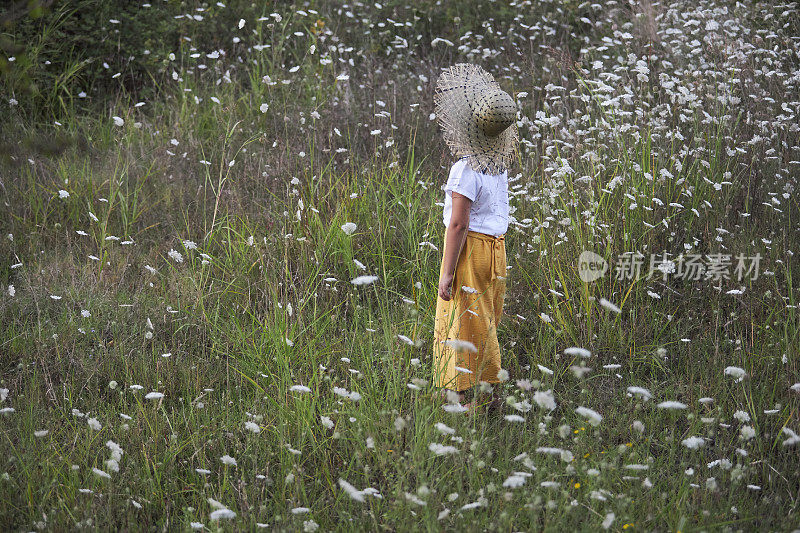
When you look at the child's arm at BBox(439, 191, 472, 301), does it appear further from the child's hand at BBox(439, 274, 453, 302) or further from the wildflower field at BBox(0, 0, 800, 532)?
the wildflower field at BBox(0, 0, 800, 532)

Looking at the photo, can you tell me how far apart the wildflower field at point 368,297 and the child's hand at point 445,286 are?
0.86 ft

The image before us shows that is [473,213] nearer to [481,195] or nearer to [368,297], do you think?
[481,195]

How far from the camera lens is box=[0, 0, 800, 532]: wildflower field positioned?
273cm

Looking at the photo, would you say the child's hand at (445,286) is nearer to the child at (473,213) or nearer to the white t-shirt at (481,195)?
the child at (473,213)

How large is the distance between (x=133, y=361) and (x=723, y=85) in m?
4.13

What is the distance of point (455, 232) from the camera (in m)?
3.24

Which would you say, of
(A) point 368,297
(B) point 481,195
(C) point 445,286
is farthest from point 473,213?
(A) point 368,297

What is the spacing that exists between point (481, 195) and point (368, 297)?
85cm

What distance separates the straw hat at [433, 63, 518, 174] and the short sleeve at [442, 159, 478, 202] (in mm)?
37

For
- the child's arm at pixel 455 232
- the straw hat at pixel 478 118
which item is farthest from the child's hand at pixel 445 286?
the straw hat at pixel 478 118

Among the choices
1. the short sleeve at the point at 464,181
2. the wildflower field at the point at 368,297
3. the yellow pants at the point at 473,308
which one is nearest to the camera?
the wildflower field at the point at 368,297

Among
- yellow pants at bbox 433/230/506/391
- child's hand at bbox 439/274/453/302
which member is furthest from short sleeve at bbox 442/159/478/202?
child's hand at bbox 439/274/453/302

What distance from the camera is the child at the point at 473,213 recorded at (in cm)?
324

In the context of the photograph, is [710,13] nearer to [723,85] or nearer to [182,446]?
[723,85]
